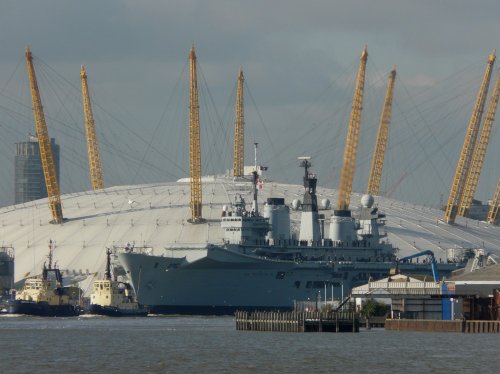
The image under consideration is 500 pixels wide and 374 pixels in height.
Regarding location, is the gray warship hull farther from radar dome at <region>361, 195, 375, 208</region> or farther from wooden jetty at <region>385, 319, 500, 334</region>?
wooden jetty at <region>385, 319, 500, 334</region>

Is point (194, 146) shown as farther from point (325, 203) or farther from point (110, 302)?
point (110, 302)

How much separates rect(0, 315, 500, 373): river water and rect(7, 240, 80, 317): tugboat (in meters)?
38.5

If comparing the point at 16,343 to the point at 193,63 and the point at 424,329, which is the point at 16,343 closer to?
the point at 424,329

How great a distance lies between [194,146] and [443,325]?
78479 millimetres

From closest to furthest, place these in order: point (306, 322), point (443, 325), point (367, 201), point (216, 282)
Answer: point (443, 325) < point (306, 322) < point (216, 282) < point (367, 201)

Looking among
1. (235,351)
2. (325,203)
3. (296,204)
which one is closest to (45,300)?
(296,204)

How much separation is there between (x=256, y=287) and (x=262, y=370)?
8713 centimetres

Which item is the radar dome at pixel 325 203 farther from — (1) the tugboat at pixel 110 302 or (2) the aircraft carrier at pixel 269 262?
(1) the tugboat at pixel 110 302

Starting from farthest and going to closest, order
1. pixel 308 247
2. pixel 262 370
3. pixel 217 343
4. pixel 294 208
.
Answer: pixel 294 208
pixel 308 247
pixel 217 343
pixel 262 370

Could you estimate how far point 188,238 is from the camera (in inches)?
7441

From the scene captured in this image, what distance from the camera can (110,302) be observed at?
6594 inches

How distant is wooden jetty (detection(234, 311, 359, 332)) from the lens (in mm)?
120750

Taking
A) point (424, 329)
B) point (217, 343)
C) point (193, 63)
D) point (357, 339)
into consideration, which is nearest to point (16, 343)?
point (217, 343)

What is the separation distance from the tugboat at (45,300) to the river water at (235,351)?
38469mm
